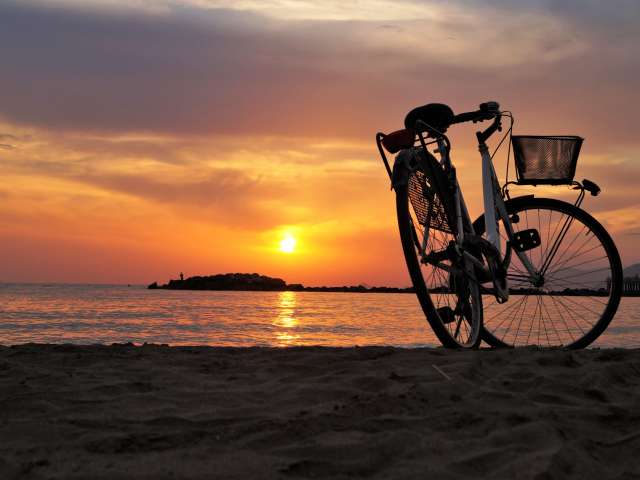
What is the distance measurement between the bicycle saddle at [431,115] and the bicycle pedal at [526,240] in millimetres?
1260

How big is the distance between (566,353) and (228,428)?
2.86 m

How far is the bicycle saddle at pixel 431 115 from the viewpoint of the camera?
185 inches

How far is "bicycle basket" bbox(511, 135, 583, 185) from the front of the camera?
5000mm

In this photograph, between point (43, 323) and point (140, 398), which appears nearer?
point (140, 398)

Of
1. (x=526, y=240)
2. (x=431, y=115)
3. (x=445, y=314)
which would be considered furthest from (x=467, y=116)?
(x=445, y=314)

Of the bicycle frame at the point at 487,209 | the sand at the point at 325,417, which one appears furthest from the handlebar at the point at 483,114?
the sand at the point at 325,417

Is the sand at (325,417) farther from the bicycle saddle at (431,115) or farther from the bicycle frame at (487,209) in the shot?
the bicycle saddle at (431,115)

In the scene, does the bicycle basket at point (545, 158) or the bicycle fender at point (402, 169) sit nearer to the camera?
the bicycle fender at point (402, 169)

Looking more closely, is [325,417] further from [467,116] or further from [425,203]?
[467,116]

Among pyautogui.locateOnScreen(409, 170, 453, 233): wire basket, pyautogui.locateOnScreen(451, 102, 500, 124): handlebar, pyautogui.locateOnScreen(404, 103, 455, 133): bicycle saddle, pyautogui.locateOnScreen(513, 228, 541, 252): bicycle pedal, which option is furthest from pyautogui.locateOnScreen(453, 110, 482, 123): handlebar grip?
pyautogui.locateOnScreen(513, 228, 541, 252): bicycle pedal

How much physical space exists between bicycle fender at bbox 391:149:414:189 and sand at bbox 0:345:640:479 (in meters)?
1.30

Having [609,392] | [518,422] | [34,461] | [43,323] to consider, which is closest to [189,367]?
[34,461]

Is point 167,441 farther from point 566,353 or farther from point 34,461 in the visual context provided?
point 566,353

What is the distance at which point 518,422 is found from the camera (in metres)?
2.66
